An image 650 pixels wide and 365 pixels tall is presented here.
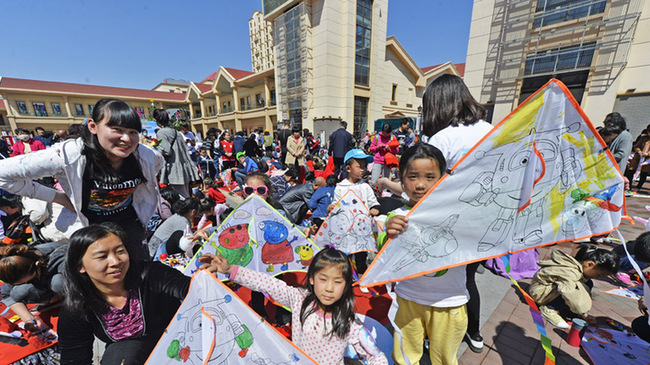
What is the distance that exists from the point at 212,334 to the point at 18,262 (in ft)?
7.71

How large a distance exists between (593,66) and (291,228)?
19.0 m

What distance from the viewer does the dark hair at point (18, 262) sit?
216 cm

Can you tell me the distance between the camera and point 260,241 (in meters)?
2.42

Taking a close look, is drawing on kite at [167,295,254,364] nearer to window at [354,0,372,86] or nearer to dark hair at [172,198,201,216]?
dark hair at [172,198,201,216]

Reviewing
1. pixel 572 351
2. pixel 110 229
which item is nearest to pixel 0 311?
pixel 110 229

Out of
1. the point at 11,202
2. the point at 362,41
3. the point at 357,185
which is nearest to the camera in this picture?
the point at 357,185

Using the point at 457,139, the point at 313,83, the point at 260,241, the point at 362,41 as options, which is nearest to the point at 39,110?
the point at 313,83

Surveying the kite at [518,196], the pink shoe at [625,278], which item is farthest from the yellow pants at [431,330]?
the pink shoe at [625,278]

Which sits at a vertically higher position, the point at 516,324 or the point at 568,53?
the point at 568,53

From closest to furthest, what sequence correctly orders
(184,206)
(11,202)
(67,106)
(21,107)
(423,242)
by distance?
(423,242) → (184,206) → (11,202) → (21,107) → (67,106)

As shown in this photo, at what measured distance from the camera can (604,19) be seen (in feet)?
40.4

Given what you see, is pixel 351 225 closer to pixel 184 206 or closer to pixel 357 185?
pixel 357 185

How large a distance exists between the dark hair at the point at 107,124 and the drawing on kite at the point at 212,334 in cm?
126

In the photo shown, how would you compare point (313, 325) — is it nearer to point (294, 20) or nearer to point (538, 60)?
point (538, 60)
